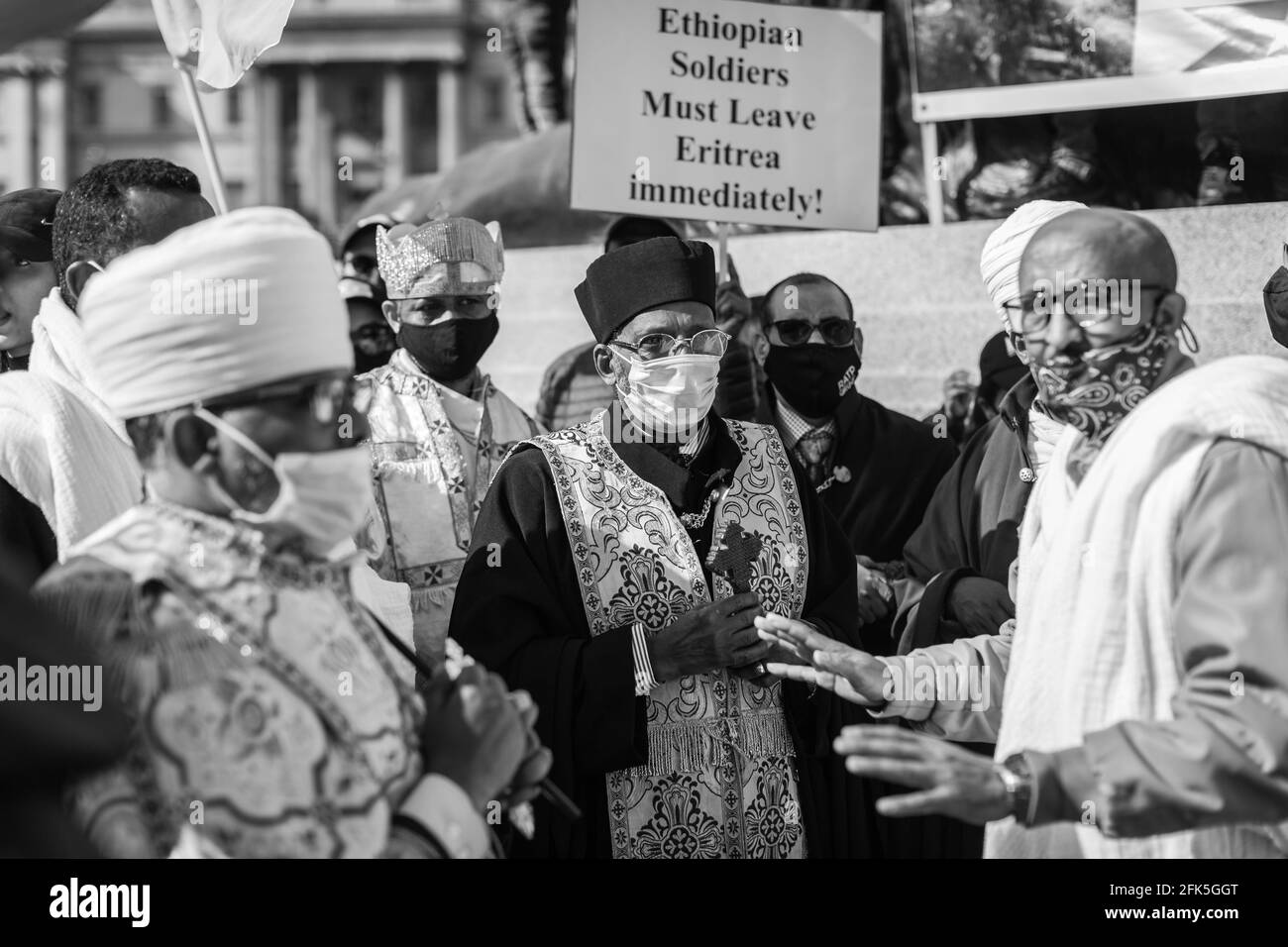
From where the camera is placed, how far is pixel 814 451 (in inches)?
231

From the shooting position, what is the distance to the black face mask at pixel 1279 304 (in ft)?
18.4

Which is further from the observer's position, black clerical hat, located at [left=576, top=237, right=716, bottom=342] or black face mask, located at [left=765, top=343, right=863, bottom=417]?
black face mask, located at [left=765, top=343, right=863, bottom=417]

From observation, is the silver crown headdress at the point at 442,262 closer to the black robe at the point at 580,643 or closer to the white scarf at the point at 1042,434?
the black robe at the point at 580,643

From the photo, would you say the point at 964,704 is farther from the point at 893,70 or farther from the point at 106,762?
the point at 893,70

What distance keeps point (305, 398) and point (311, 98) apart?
70940 millimetres

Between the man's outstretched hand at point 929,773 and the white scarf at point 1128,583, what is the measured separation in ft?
1.18

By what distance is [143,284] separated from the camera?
108 inches

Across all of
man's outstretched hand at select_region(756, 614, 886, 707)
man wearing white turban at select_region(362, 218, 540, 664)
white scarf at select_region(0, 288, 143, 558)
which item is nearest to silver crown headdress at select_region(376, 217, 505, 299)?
man wearing white turban at select_region(362, 218, 540, 664)

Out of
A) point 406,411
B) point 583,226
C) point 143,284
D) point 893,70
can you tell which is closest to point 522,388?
point 583,226

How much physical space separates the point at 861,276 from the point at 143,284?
6054 mm

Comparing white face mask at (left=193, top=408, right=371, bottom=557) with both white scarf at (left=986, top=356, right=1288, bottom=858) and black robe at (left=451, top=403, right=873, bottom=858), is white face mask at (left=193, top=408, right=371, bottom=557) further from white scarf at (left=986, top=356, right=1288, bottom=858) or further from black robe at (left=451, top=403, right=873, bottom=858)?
white scarf at (left=986, top=356, right=1288, bottom=858)

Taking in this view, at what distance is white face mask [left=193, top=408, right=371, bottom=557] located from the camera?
2734mm
